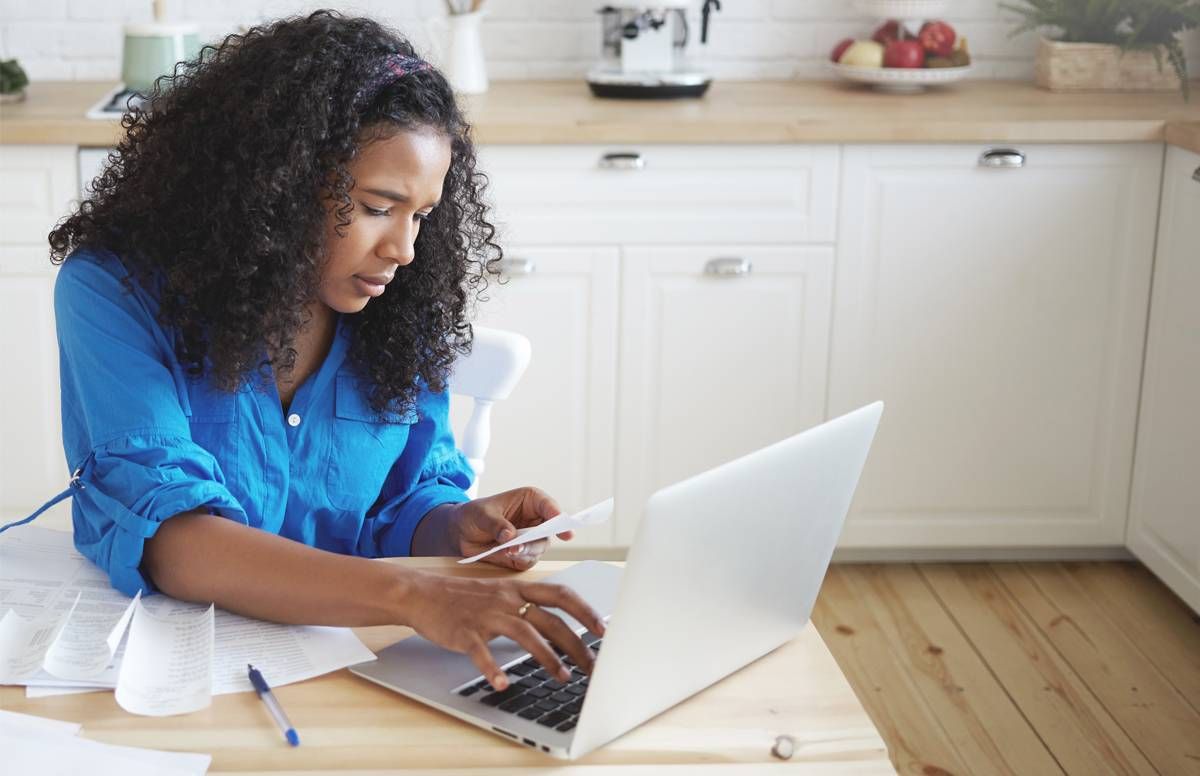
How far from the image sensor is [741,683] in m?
1.12

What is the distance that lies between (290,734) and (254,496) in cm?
46

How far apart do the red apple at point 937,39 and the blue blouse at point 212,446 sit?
200 cm

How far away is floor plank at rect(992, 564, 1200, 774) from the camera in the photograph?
2393mm

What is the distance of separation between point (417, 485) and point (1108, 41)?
2304 mm

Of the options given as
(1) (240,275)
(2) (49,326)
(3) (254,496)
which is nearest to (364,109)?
(1) (240,275)

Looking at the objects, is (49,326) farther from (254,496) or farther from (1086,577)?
(1086,577)

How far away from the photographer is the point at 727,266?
9.34 ft

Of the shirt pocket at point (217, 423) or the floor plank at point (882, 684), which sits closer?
the shirt pocket at point (217, 423)

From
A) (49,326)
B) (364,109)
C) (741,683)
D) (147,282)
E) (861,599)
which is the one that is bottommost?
(861,599)

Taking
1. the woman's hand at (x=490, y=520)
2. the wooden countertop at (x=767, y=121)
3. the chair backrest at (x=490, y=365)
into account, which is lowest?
the woman's hand at (x=490, y=520)

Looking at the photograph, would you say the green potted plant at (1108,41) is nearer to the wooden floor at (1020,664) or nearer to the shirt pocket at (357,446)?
the wooden floor at (1020,664)

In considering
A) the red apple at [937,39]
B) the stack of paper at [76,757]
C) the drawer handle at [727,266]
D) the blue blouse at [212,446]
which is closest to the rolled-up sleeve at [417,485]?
the blue blouse at [212,446]

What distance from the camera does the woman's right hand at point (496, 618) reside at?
1072 mm

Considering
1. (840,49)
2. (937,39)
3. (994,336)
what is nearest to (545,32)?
(840,49)
